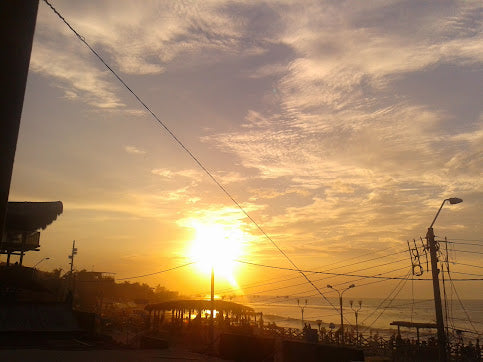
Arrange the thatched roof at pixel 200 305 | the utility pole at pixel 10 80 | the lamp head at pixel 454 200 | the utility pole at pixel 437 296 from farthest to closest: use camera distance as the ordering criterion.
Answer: the thatched roof at pixel 200 305
the lamp head at pixel 454 200
the utility pole at pixel 437 296
the utility pole at pixel 10 80

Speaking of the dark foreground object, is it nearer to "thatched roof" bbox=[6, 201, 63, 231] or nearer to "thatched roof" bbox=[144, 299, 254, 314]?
"thatched roof" bbox=[144, 299, 254, 314]

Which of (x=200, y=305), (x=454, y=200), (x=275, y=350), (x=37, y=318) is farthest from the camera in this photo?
(x=200, y=305)

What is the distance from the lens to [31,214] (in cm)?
3019

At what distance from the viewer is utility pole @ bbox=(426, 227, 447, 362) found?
1850cm

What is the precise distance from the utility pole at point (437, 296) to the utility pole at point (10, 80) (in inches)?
773

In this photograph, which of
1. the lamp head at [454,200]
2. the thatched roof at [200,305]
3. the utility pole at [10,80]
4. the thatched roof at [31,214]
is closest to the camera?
the utility pole at [10,80]

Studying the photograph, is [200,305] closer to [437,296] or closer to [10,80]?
[437,296]

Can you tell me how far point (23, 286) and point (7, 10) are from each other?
36.8 meters

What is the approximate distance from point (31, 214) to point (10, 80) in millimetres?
31898

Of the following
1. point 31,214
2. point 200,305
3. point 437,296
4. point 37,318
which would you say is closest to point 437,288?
point 437,296

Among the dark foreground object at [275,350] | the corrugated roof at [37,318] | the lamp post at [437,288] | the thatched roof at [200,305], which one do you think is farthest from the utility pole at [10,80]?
the thatched roof at [200,305]

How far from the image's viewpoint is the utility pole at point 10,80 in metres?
1.95

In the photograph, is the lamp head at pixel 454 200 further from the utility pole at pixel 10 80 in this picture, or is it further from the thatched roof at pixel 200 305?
the thatched roof at pixel 200 305

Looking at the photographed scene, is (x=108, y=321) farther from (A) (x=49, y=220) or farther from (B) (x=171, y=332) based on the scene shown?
(A) (x=49, y=220)
